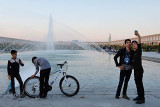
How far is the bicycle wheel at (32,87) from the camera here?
5.67 m

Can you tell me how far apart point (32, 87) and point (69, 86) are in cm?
115

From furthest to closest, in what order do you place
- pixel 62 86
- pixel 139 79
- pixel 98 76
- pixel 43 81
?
pixel 98 76 → pixel 62 86 → pixel 43 81 → pixel 139 79

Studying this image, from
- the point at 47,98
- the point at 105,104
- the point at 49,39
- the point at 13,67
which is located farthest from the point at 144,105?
the point at 49,39

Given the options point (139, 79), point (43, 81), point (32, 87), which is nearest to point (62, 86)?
point (43, 81)

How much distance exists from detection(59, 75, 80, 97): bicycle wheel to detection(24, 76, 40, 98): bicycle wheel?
2.38 feet

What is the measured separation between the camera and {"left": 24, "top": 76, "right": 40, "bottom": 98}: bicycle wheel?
567 cm

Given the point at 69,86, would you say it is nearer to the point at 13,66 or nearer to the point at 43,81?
the point at 43,81

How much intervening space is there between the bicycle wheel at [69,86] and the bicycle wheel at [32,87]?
726 millimetres

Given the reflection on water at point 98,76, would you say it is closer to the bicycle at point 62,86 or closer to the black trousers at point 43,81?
the bicycle at point 62,86

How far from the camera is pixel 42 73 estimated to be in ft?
18.2

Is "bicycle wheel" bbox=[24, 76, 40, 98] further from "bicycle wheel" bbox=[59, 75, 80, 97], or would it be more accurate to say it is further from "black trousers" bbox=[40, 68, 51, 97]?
"bicycle wheel" bbox=[59, 75, 80, 97]

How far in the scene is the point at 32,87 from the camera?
229 inches

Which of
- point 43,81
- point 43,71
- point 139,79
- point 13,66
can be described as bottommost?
point 43,81

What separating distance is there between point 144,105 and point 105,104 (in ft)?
3.40
